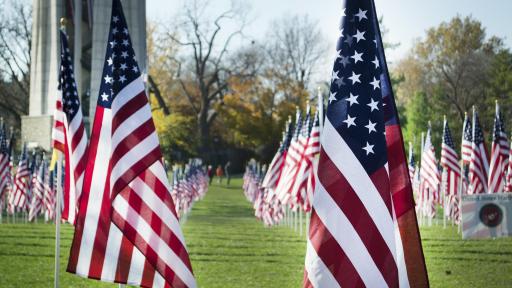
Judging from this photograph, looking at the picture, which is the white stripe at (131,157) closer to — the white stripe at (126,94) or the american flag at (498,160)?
the white stripe at (126,94)

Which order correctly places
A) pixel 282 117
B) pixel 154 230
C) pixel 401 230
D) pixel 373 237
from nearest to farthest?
pixel 373 237 → pixel 401 230 → pixel 154 230 → pixel 282 117

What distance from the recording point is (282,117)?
214 ft

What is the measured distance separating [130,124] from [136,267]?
1.36 m

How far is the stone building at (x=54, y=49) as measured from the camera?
42.1 meters

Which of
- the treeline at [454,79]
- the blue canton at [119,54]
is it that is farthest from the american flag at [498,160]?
the treeline at [454,79]

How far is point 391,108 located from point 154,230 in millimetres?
2594

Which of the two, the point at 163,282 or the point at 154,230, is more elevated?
the point at 154,230

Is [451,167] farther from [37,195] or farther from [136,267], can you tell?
[136,267]

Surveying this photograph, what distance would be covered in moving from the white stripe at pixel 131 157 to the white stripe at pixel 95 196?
37 centimetres

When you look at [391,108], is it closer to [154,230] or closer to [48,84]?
[154,230]

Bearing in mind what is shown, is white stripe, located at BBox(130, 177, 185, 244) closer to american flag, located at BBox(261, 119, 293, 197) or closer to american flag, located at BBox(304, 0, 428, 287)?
american flag, located at BBox(304, 0, 428, 287)

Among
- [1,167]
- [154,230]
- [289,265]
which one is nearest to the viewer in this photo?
[154,230]

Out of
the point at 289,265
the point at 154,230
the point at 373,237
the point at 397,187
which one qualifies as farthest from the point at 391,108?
the point at 289,265

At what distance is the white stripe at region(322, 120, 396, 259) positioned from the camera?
19.5 feet
